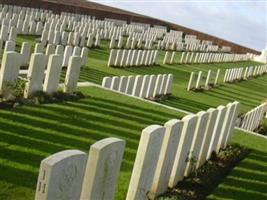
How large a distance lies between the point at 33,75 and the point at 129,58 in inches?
373

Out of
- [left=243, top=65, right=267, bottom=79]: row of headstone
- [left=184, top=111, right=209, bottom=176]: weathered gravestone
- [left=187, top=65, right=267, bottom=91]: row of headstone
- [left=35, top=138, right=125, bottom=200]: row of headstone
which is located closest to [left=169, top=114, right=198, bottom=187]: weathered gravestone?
[left=184, top=111, right=209, bottom=176]: weathered gravestone

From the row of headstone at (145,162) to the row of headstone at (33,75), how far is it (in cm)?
312

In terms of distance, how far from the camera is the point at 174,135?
19.0 ft

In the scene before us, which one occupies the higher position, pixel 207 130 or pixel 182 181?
pixel 207 130

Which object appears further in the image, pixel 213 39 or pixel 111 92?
→ pixel 213 39

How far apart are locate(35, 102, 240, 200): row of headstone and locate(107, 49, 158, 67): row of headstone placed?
9087mm

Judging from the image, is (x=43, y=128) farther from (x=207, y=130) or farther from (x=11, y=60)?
(x=207, y=130)

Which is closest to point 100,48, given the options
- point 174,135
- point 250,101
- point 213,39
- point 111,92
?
point 250,101

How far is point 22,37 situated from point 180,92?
7.48 meters

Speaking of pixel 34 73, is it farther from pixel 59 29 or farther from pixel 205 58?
pixel 205 58

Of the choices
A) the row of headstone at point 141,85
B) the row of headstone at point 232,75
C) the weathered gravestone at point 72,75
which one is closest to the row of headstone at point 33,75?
the weathered gravestone at point 72,75

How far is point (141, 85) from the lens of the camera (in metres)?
12.2

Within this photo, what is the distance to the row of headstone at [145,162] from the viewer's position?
12.0 ft

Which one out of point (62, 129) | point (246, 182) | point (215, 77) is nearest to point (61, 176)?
point (62, 129)
